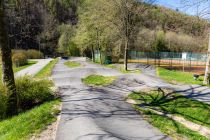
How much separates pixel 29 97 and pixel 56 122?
413 cm

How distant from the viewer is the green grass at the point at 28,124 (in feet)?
24.7

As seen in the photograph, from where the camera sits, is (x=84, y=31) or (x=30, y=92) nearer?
(x=30, y=92)

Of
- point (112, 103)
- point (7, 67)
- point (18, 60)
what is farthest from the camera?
point (18, 60)

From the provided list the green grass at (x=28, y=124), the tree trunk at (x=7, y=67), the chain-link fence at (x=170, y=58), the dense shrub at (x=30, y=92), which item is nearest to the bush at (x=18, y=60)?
the chain-link fence at (x=170, y=58)

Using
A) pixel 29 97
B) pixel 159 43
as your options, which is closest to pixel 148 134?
pixel 29 97

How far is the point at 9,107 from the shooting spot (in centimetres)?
1052

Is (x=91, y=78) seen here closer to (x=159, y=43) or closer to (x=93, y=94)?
(x=93, y=94)

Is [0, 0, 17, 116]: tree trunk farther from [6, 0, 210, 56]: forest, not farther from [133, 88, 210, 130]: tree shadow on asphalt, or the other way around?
[6, 0, 210, 56]: forest

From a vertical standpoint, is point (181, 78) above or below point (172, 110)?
above

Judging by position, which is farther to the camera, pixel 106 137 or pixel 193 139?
pixel 193 139

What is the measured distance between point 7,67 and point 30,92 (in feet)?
7.15

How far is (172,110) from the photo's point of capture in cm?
1131

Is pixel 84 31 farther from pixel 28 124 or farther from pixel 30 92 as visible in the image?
pixel 28 124

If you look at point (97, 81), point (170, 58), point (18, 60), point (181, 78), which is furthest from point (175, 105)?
point (170, 58)
